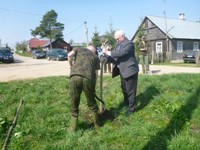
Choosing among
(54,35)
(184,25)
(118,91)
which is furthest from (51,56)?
(54,35)

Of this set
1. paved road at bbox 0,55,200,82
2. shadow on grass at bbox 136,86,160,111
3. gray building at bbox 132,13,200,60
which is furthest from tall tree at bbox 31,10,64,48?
shadow on grass at bbox 136,86,160,111

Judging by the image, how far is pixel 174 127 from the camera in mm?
4844

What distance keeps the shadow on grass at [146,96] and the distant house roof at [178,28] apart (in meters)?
26.9

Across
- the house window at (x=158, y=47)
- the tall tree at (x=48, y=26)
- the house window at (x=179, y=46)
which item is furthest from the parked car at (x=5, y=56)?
the tall tree at (x=48, y=26)

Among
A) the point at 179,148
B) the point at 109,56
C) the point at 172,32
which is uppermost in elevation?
the point at 172,32

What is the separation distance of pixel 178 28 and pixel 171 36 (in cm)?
420

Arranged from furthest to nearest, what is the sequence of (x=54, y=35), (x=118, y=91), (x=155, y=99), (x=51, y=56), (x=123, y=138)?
(x=54, y=35), (x=51, y=56), (x=118, y=91), (x=155, y=99), (x=123, y=138)

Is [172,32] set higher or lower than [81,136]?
higher

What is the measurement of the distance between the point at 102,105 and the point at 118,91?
→ 1904mm

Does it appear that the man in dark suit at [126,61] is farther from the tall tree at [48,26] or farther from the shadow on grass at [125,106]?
the tall tree at [48,26]

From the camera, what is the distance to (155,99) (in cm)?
663

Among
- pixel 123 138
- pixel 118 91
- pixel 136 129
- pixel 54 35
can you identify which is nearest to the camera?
pixel 123 138

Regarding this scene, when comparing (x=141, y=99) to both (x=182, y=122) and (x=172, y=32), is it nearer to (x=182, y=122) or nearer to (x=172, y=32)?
(x=182, y=122)

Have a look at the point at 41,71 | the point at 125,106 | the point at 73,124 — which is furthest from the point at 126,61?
the point at 41,71
